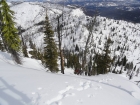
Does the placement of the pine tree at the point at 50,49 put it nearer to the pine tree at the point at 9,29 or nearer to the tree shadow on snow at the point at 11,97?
the pine tree at the point at 9,29

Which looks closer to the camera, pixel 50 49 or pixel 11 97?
pixel 11 97

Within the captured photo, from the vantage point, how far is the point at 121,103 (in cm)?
836

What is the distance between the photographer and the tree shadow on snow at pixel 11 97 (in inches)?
288

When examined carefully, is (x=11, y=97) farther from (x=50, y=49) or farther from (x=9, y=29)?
(x=50, y=49)

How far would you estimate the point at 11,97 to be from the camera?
7.76 m

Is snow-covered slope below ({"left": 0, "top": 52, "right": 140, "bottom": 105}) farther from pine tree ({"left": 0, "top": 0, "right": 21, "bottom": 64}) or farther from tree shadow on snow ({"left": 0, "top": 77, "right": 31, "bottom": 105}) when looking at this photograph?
pine tree ({"left": 0, "top": 0, "right": 21, "bottom": 64})

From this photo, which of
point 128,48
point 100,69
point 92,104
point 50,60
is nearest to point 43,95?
point 92,104

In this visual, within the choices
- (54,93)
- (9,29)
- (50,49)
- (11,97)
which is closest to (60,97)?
(54,93)

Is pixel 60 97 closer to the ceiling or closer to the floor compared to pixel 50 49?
closer to the ceiling

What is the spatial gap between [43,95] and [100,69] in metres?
35.7

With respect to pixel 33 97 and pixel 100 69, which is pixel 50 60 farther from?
pixel 33 97

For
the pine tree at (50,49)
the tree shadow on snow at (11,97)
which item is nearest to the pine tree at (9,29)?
the pine tree at (50,49)

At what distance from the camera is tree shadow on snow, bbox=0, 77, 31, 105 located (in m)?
7.30

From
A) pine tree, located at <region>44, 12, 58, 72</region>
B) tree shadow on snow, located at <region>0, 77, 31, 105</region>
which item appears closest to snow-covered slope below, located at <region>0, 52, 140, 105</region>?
tree shadow on snow, located at <region>0, 77, 31, 105</region>
